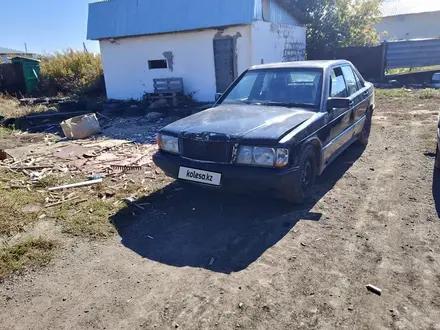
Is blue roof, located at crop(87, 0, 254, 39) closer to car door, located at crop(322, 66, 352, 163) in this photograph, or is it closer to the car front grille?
car door, located at crop(322, 66, 352, 163)

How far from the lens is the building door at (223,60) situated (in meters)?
11.4

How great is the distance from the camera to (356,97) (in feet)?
17.6

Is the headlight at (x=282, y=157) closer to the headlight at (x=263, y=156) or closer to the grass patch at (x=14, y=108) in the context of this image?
the headlight at (x=263, y=156)

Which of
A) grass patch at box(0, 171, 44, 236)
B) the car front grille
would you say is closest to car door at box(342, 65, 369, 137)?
the car front grille

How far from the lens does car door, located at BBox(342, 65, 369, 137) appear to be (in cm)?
529

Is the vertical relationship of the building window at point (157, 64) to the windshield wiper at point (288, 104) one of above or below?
above

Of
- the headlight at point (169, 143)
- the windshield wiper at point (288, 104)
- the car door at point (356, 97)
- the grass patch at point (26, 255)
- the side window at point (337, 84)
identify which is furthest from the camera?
the car door at point (356, 97)

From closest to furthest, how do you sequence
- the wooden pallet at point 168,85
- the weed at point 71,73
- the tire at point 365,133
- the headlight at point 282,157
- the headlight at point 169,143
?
the headlight at point 282,157 → the headlight at point 169,143 → the tire at point 365,133 → the wooden pallet at point 168,85 → the weed at point 71,73

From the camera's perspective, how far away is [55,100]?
48.9ft

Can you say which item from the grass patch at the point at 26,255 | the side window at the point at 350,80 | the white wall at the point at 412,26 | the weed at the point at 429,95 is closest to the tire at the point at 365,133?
the side window at the point at 350,80

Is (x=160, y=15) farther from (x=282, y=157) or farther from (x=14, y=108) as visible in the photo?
(x=282, y=157)

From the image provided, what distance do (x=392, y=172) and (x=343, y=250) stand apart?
2408 mm

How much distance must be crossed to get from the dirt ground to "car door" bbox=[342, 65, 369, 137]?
4.21 feet

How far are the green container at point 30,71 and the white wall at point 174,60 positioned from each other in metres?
5.40
